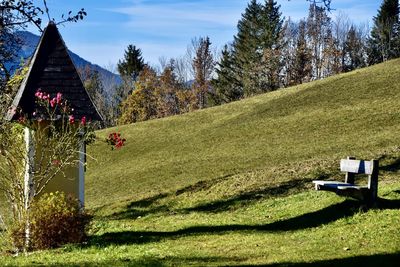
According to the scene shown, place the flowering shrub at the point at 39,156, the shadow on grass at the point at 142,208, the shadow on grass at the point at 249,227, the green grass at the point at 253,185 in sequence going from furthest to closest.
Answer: the shadow on grass at the point at 142,208 < the flowering shrub at the point at 39,156 < the shadow on grass at the point at 249,227 < the green grass at the point at 253,185

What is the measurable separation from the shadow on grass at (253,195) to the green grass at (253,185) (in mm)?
44

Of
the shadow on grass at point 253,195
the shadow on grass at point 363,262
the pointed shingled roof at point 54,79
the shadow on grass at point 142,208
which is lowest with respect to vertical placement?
the shadow on grass at point 142,208

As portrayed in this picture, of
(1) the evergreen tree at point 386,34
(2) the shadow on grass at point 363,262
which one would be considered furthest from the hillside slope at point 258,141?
(1) the evergreen tree at point 386,34

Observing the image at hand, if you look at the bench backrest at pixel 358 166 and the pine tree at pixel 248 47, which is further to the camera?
the pine tree at pixel 248 47

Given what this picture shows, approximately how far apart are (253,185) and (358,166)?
23.7 feet

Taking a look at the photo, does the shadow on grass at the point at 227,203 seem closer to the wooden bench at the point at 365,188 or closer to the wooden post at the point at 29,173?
the wooden bench at the point at 365,188

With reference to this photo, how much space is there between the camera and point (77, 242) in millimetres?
11656

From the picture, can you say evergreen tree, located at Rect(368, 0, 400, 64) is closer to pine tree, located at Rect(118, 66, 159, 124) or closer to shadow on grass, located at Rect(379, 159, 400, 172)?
pine tree, located at Rect(118, 66, 159, 124)

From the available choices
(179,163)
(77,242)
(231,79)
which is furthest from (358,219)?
(231,79)

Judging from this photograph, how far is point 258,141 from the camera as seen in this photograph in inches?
1230

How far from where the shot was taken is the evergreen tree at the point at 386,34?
2795 inches

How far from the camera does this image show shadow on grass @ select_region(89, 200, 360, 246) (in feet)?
37.4

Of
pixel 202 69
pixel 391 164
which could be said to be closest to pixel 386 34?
pixel 202 69

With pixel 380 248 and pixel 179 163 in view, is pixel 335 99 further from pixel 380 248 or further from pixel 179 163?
pixel 380 248
